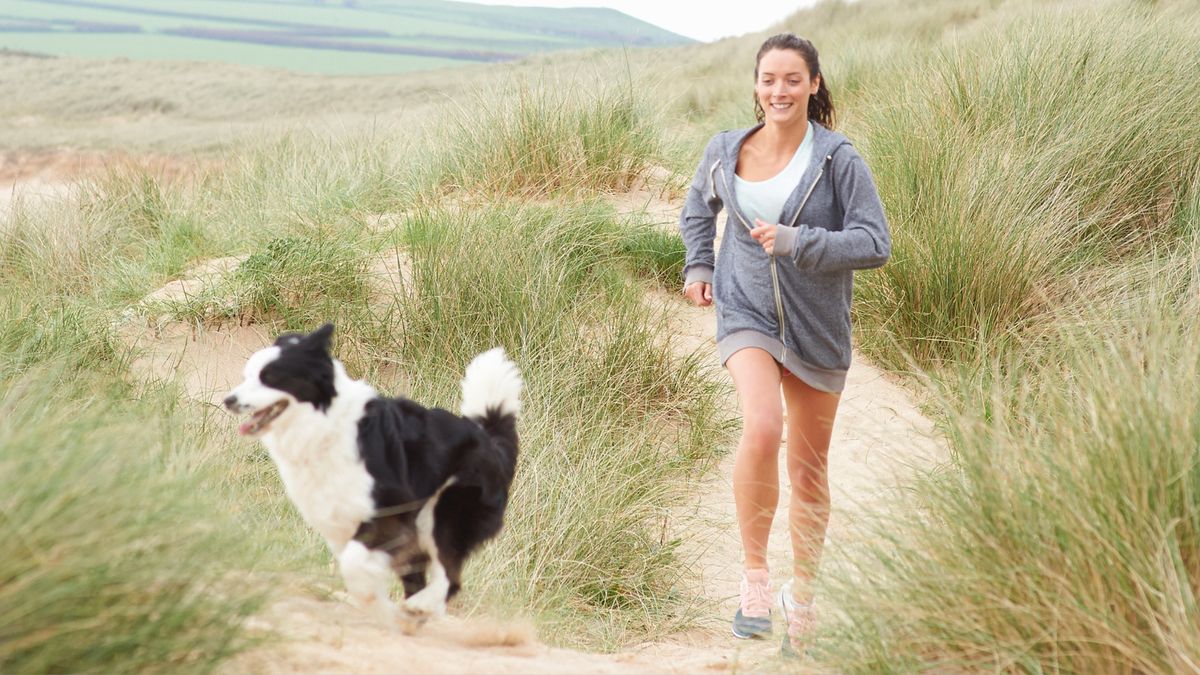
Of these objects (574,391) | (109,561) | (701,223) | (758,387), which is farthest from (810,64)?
(109,561)

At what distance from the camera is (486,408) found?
135 inches

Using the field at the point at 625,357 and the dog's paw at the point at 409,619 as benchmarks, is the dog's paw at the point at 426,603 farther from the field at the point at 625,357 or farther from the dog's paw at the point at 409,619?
the field at the point at 625,357

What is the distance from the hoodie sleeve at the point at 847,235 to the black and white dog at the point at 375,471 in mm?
1311

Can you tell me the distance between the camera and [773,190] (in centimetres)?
408

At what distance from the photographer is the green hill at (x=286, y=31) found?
84938 mm

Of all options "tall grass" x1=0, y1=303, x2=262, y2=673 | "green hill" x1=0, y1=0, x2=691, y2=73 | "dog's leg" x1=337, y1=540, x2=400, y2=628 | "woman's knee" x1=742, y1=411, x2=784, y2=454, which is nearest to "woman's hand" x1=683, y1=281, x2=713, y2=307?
"woman's knee" x1=742, y1=411, x2=784, y2=454

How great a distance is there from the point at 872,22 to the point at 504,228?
538 inches

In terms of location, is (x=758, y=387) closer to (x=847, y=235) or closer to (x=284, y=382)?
(x=847, y=235)

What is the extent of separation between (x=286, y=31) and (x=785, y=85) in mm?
129260

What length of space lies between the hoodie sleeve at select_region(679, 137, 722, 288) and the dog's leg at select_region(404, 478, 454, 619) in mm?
1625

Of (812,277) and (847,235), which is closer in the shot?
(847,235)

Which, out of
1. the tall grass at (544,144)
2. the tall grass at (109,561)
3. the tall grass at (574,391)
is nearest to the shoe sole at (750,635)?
the tall grass at (574,391)

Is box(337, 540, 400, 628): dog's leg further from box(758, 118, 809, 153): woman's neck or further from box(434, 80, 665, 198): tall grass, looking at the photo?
box(434, 80, 665, 198): tall grass

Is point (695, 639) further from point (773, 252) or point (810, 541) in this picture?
point (773, 252)
